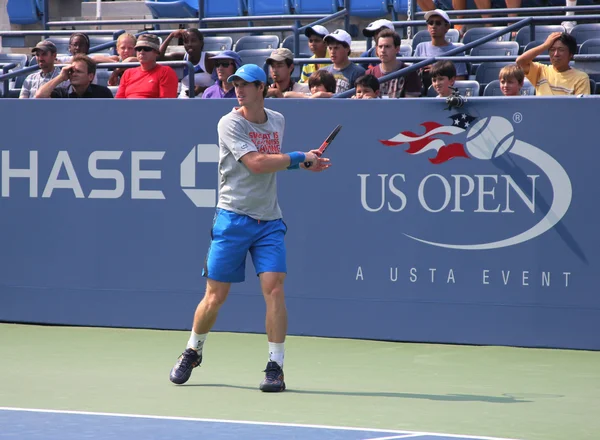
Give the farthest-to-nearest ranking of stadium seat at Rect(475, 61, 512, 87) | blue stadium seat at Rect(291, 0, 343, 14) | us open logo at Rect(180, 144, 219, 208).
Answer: blue stadium seat at Rect(291, 0, 343, 14), stadium seat at Rect(475, 61, 512, 87), us open logo at Rect(180, 144, 219, 208)

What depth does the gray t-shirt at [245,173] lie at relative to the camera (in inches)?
264

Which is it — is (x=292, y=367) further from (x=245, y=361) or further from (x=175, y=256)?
(x=175, y=256)

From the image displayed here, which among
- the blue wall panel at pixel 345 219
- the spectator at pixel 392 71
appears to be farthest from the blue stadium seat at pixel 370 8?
the blue wall panel at pixel 345 219

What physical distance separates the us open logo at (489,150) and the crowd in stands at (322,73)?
18.6 inches

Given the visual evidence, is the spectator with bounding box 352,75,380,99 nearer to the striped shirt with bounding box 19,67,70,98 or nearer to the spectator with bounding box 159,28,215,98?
the spectator with bounding box 159,28,215,98

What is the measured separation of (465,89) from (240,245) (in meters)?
3.57

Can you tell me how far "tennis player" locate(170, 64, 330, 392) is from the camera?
21.7 ft

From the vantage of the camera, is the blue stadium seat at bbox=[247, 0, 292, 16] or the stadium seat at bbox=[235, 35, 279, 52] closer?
the stadium seat at bbox=[235, 35, 279, 52]

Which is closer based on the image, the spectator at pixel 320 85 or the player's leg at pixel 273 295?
the player's leg at pixel 273 295

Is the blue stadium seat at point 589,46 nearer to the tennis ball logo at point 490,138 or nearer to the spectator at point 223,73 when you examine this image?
the tennis ball logo at point 490,138

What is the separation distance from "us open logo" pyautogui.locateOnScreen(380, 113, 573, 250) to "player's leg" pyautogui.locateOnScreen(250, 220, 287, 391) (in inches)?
77.4

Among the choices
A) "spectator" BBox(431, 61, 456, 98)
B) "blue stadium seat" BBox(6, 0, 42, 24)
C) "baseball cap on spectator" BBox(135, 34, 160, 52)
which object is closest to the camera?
"spectator" BBox(431, 61, 456, 98)

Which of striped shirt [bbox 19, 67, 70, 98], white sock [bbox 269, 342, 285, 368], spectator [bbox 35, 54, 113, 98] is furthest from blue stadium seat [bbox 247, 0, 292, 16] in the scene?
white sock [bbox 269, 342, 285, 368]

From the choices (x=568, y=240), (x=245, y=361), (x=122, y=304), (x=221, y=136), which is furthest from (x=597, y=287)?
(x=122, y=304)
